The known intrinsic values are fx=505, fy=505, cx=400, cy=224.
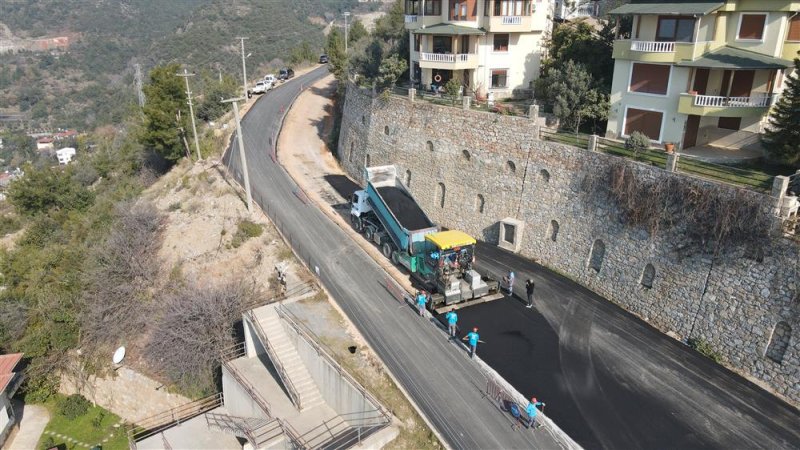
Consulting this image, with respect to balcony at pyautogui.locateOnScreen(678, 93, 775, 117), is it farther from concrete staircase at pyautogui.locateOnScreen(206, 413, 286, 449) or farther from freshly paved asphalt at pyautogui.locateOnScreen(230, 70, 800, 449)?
concrete staircase at pyautogui.locateOnScreen(206, 413, 286, 449)

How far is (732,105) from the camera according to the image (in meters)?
25.4

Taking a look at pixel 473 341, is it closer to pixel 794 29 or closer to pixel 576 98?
pixel 576 98

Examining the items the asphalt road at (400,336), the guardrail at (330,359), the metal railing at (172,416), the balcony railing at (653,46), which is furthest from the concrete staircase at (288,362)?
the balcony railing at (653,46)

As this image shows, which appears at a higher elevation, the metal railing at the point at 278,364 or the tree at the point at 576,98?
the tree at the point at 576,98

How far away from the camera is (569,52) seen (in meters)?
34.5

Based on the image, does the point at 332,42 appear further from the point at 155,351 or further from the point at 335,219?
the point at 155,351

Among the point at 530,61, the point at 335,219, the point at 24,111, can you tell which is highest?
the point at 530,61

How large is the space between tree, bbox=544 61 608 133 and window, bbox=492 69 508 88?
8.70 metres

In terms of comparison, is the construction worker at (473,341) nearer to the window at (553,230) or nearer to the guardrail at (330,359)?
the guardrail at (330,359)

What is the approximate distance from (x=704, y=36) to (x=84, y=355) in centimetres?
3919

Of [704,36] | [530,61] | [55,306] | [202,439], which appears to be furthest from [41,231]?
[704,36]

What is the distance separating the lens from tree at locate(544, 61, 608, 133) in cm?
3052

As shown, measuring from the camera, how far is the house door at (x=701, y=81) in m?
26.8

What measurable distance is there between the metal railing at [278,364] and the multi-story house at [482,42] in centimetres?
2344
